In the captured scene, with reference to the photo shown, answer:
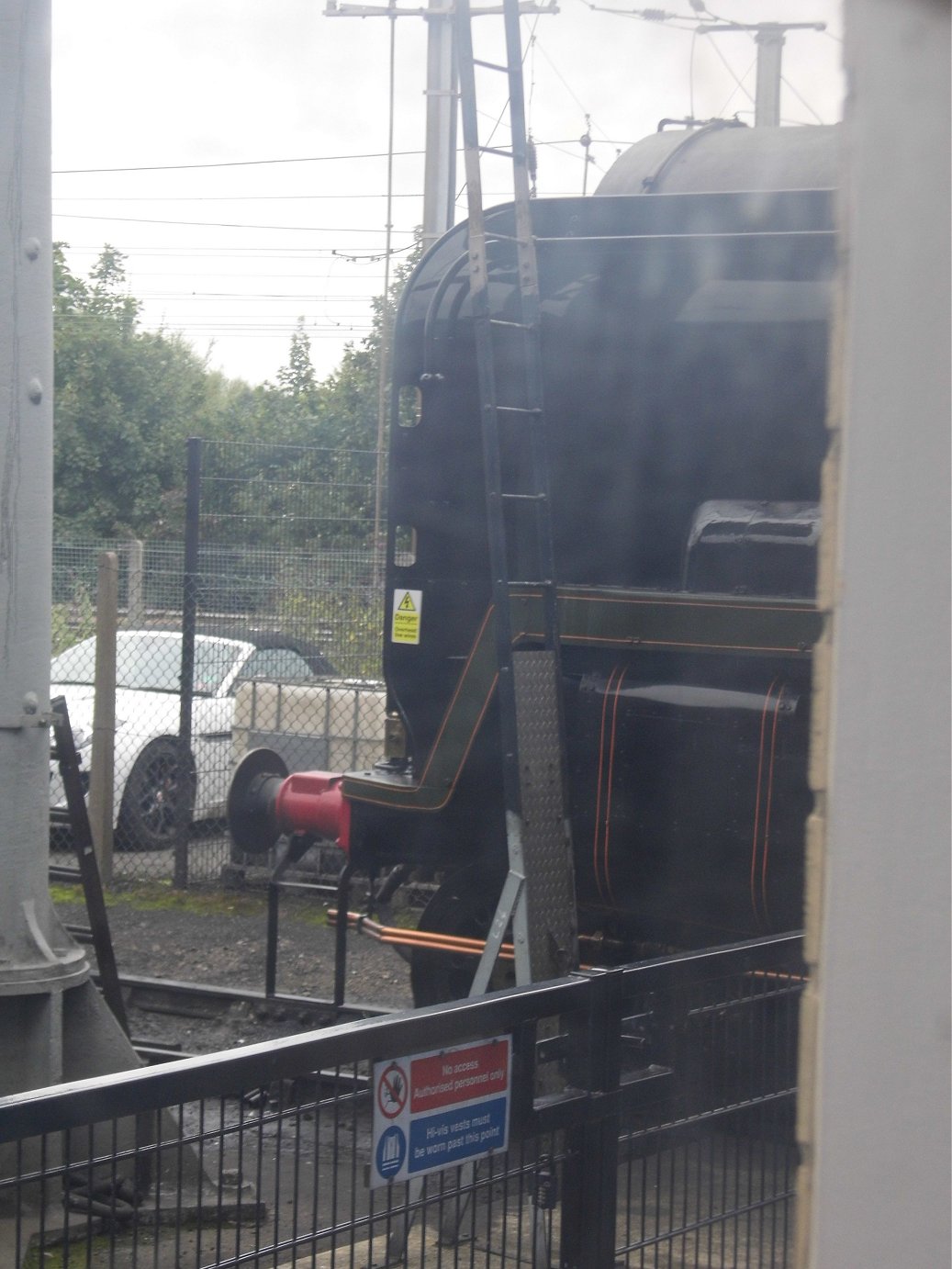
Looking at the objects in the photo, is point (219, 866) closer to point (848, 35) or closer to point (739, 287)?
point (739, 287)

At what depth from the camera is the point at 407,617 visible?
6.08 m

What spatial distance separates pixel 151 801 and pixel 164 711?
78cm

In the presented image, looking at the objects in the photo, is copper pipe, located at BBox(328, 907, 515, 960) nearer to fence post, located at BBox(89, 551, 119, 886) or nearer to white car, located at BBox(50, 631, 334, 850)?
fence post, located at BBox(89, 551, 119, 886)

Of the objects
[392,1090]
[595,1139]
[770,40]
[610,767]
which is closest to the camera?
[770,40]

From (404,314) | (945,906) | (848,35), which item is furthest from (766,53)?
(404,314)

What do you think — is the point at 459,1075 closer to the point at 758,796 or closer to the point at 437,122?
the point at 758,796

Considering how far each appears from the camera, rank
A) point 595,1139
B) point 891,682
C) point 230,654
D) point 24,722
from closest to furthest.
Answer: point 891,682
point 595,1139
point 24,722
point 230,654

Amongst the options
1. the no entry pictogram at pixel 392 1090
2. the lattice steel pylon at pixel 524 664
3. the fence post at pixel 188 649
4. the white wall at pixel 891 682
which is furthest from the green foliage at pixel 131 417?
the white wall at pixel 891 682

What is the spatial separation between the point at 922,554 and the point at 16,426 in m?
3.22

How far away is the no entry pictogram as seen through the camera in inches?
89.0

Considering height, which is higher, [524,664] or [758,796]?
[524,664]

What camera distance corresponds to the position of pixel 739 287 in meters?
5.29

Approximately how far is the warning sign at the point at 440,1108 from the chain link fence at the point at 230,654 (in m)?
6.44

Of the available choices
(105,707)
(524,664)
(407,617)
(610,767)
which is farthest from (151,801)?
(524,664)
